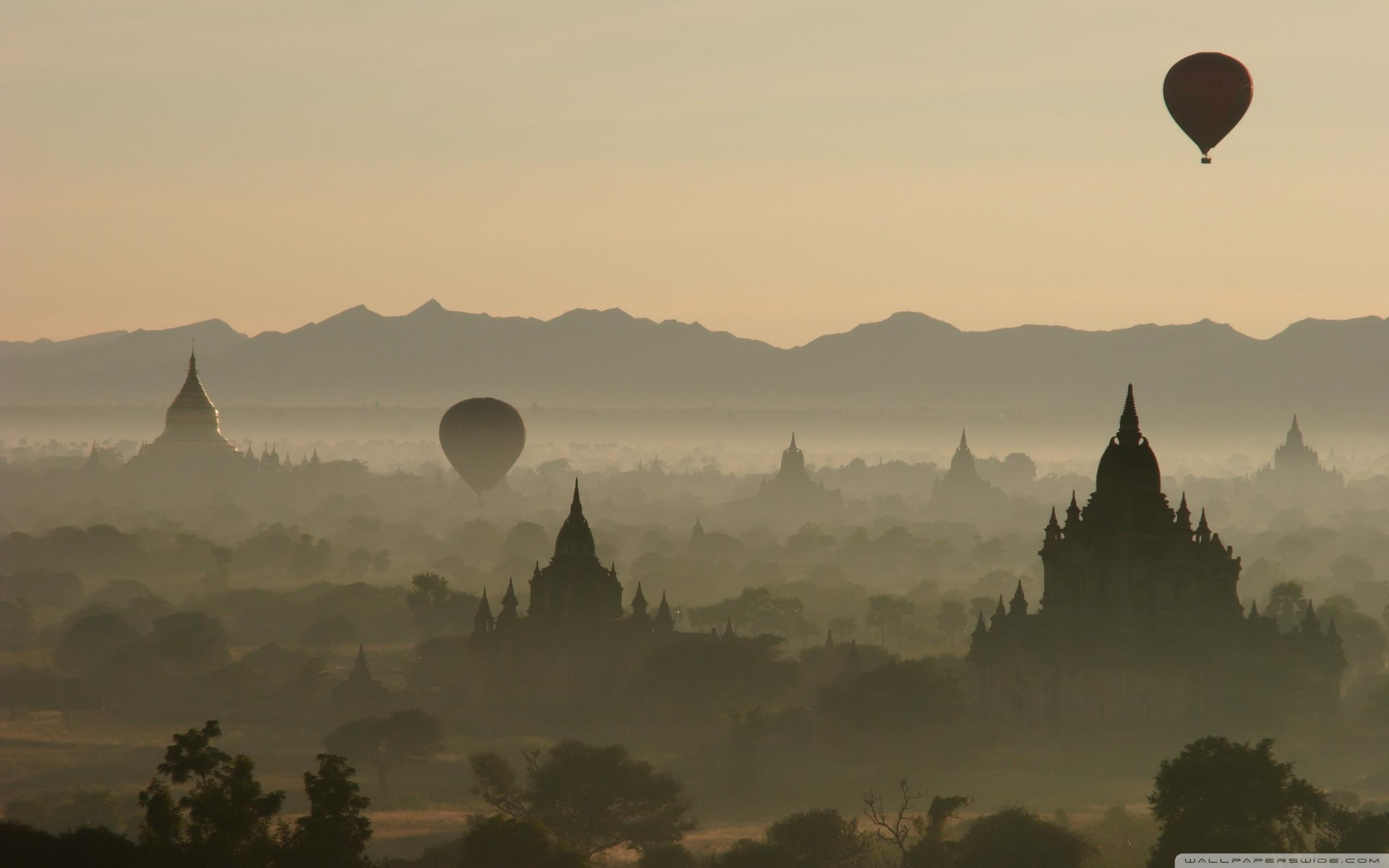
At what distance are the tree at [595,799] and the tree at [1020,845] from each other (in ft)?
35.8

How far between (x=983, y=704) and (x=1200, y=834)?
89.4 feet

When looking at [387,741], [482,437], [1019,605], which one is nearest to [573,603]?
[387,741]

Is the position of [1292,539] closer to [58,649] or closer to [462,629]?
[462,629]

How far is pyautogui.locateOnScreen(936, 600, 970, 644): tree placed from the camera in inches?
4577

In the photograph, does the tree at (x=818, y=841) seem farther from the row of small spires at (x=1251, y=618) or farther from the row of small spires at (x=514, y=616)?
the row of small spires at (x=514, y=616)

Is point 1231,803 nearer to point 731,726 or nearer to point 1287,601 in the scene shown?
point 731,726

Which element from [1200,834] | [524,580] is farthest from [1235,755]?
[524,580]

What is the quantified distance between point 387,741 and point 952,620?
48620mm

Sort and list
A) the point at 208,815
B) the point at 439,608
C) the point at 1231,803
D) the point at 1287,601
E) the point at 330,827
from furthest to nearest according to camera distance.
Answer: the point at 439,608
the point at 1287,601
the point at 1231,803
the point at 330,827
the point at 208,815

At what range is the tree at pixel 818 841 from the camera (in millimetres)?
59781

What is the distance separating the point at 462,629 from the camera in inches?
4466

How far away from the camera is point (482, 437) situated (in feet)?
614

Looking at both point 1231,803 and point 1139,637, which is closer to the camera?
point 1231,803

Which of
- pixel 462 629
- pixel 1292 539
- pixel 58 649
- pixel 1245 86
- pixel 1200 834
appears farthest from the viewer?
pixel 1292 539
